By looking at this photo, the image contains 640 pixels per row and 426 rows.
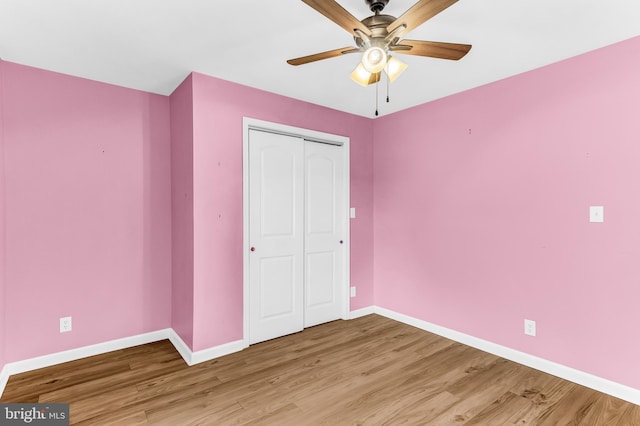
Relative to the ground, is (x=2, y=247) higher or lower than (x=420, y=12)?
lower

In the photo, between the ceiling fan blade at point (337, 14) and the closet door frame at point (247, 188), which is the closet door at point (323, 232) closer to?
the closet door frame at point (247, 188)

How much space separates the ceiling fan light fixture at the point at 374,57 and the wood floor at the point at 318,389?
2104 mm

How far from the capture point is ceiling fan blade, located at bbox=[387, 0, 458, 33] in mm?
1364

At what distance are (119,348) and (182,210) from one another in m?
1.41

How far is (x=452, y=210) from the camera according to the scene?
3.18 m

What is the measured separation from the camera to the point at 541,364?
2539 mm

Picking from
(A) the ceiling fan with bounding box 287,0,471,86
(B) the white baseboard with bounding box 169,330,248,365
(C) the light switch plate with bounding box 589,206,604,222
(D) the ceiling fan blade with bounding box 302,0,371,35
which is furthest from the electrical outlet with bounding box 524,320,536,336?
(D) the ceiling fan blade with bounding box 302,0,371,35

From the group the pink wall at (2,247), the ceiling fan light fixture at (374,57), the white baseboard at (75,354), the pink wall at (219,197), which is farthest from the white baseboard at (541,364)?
the pink wall at (2,247)

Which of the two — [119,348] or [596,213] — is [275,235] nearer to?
[119,348]

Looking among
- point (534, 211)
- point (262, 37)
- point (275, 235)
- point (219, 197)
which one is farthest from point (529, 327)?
point (262, 37)

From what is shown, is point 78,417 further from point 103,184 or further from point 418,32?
point 418,32

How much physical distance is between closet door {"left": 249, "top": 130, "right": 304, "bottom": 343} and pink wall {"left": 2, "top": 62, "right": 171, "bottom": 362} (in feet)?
3.05

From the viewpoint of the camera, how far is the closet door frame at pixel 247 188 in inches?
116

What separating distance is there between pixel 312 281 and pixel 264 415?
5.29ft
